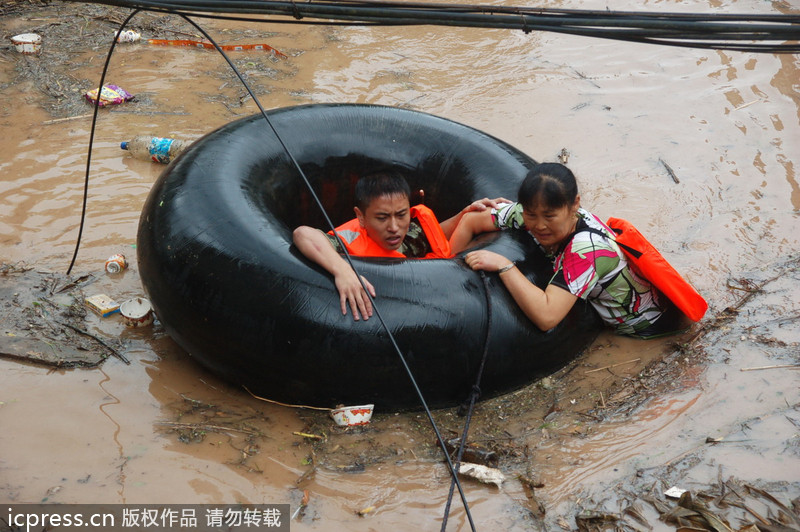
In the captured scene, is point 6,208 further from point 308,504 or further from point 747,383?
point 747,383

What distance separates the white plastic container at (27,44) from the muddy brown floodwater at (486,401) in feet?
0.42

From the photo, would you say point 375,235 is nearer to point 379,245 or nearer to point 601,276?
point 379,245

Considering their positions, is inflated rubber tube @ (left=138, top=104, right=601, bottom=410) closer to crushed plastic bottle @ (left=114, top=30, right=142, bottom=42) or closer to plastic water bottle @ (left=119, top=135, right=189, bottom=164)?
plastic water bottle @ (left=119, top=135, right=189, bottom=164)

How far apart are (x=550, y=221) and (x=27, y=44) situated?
617cm

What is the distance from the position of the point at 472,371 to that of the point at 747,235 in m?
2.73

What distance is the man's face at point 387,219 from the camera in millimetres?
3809

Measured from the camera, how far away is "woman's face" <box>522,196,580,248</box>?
345cm

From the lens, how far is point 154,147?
5.88 metres

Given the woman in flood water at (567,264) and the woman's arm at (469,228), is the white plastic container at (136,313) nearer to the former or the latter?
the woman's arm at (469,228)

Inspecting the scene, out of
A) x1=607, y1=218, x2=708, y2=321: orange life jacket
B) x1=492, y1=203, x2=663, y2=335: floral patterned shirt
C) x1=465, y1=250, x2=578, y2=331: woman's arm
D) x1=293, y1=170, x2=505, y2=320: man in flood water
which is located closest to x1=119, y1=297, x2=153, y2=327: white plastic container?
x1=293, y1=170, x2=505, y2=320: man in flood water

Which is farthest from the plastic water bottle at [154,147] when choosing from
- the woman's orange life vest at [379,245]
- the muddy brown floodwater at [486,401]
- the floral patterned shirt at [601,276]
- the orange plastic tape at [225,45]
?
the floral patterned shirt at [601,276]

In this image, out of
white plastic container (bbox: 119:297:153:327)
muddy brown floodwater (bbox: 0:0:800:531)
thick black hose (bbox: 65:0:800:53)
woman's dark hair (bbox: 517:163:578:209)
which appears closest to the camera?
thick black hose (bbox: 65:0:800:53)

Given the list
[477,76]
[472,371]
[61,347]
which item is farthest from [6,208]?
[477,76]

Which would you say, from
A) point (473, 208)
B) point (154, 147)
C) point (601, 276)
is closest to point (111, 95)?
point (154, 147)
